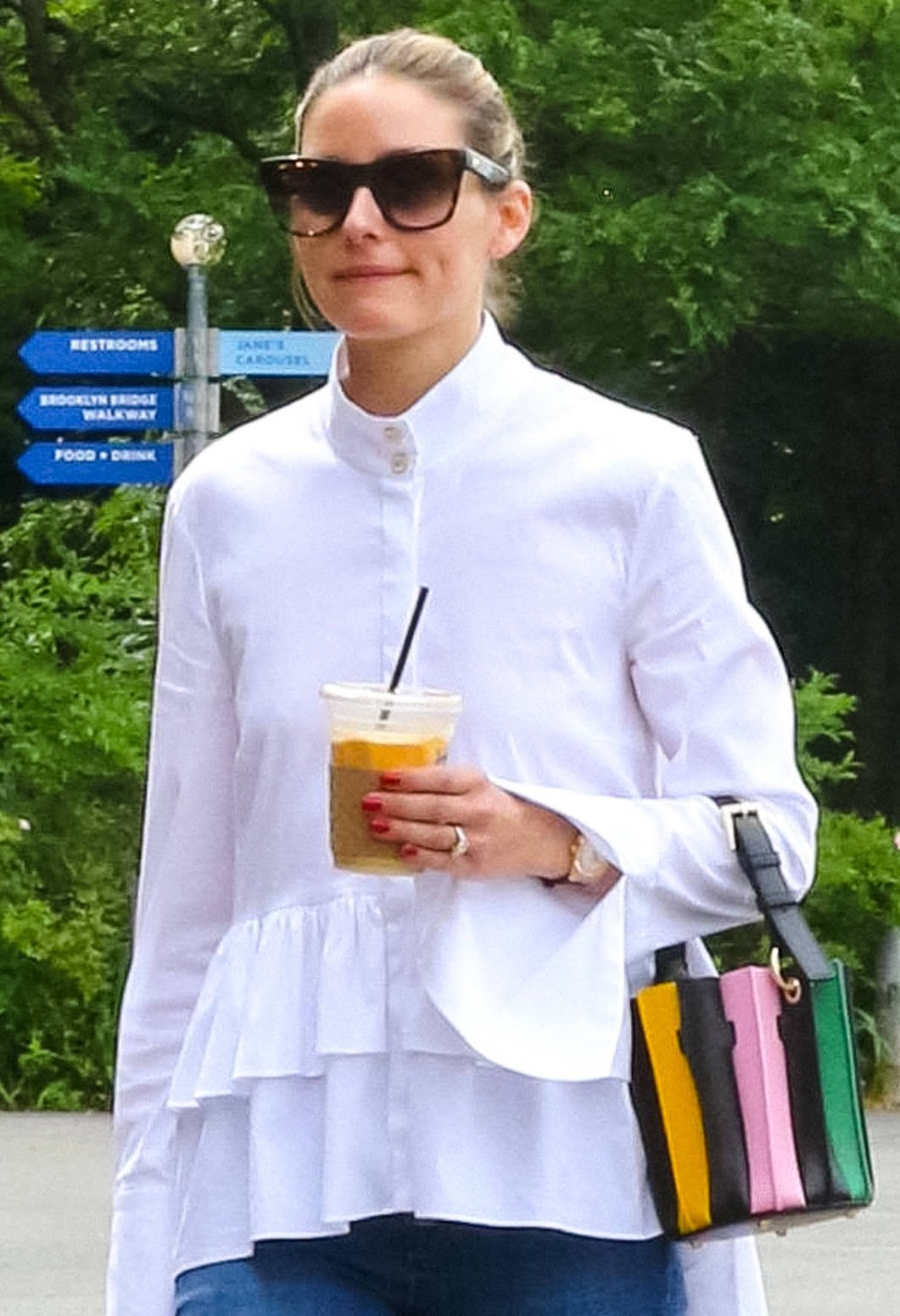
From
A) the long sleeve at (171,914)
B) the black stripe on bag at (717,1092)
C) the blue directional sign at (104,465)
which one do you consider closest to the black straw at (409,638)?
the long sleeve at (171,914)

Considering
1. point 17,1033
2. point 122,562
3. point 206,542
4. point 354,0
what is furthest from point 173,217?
point 206,542

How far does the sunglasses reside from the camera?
8.30 feet

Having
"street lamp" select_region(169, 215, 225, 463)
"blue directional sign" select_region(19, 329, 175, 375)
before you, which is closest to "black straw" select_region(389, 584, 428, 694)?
"street lamp" select_region(169, 215, 225, 463)

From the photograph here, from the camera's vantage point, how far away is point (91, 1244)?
26.1ft

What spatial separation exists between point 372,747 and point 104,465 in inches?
366

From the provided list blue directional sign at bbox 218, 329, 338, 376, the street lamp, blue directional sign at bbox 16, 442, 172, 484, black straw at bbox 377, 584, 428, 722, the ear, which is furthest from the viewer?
blue directional sign at bbox 16, 442, 172, 484

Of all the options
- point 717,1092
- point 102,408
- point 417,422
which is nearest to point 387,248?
point 417,422

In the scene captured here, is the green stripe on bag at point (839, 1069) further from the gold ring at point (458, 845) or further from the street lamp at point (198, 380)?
the street lamp at point (198, 380)

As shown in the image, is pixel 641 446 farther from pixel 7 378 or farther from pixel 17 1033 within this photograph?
pixel 7 378

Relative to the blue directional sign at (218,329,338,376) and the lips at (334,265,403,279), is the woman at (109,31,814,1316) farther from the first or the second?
the blue directional sign at (218,329,338,376)

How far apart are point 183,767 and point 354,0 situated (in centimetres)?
1248

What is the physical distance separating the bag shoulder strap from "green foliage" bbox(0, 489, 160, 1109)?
8292 millimetres

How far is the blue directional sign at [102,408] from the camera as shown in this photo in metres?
11.1

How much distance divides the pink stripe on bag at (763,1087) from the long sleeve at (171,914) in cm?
46
